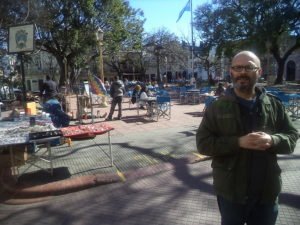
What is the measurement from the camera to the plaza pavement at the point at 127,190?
405 centimetres

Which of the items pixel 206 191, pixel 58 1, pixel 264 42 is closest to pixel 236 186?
pixel 206 191

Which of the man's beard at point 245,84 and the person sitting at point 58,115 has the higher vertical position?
the man's beard at point 245,84

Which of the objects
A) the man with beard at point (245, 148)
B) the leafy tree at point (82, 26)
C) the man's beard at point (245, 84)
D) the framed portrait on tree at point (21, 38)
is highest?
the leafy tree at point (82, 26)

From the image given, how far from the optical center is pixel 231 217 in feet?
7.41

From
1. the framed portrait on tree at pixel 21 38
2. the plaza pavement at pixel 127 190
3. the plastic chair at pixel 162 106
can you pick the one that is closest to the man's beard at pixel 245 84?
the plaza pavement at pixel 127 190

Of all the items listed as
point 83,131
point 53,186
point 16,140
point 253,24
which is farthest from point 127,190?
point 253,24

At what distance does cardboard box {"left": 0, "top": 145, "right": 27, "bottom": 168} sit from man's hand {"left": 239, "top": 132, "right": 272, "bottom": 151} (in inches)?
161

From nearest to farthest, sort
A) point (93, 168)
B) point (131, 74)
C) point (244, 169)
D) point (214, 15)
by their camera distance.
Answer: point (244, 169) → point (93, 168) → point (214, 15) → point (131, 74)

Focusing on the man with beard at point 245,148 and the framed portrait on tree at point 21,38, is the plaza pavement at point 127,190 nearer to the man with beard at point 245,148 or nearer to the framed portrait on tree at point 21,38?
the man with beard at point 245,148

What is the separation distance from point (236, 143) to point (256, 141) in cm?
14

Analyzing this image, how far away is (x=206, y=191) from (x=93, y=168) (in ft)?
7.19

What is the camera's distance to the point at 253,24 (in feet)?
102

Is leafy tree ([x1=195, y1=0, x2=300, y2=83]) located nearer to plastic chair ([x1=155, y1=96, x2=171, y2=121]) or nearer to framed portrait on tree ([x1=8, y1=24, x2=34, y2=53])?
plastic chair ([x1=155, y1=96, x2=171, y2=121])

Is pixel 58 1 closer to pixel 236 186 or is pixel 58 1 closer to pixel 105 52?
pixel 105 52
